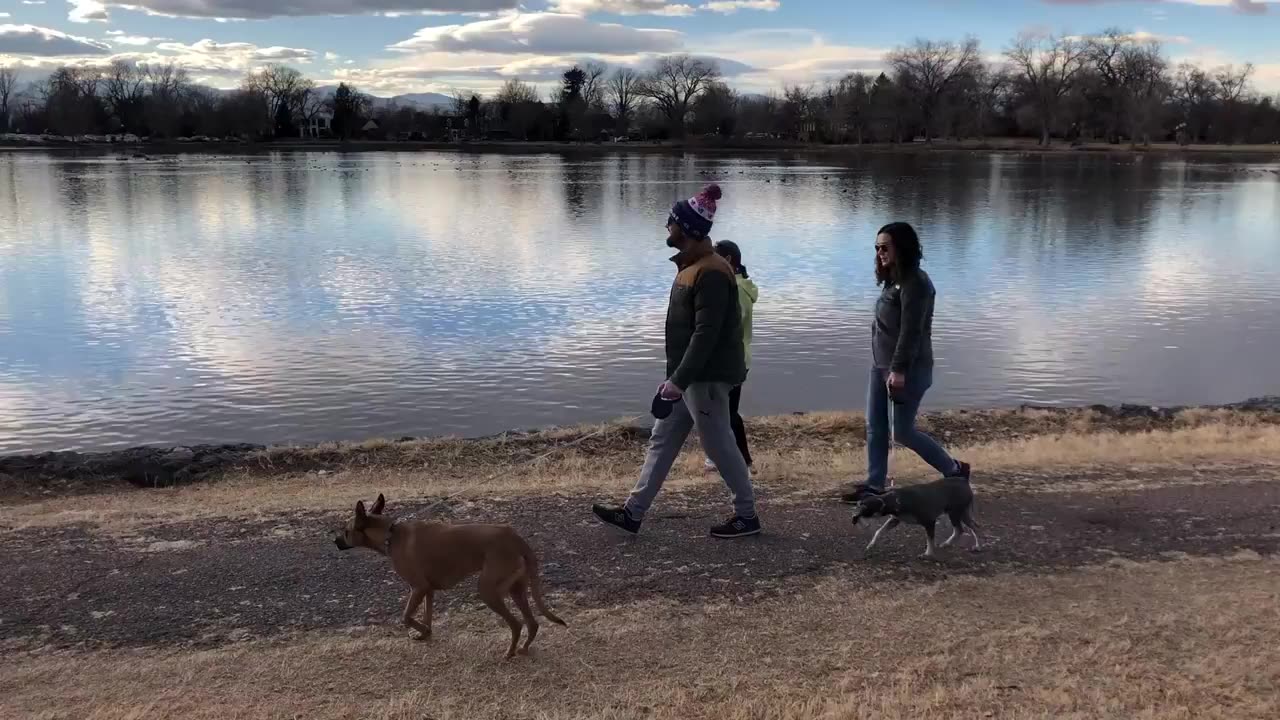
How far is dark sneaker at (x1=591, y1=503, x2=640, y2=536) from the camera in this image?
5469 mm

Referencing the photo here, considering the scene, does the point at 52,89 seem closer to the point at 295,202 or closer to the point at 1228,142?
the point at 295,202

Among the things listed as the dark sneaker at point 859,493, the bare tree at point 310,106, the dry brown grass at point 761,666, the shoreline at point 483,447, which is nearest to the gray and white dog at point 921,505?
the dry brown grass at point 761,666

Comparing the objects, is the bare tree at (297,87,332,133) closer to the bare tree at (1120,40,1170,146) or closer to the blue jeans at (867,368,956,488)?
the bare tree at (1120,40,1170,146)

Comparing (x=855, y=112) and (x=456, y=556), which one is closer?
(x=456, y=556)

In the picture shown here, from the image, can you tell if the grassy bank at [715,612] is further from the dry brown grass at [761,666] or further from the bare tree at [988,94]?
the bare tree at [988,94]

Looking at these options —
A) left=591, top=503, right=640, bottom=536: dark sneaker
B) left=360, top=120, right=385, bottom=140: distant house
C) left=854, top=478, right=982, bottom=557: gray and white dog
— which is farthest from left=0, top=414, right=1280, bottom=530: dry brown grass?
left=360, top=120, right=385, bottom=140: distant house

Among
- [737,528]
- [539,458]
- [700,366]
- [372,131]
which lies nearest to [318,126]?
[372,131]

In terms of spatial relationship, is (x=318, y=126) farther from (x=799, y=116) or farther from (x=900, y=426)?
(x=900, y=426)

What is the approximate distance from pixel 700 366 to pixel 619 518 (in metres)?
1.01

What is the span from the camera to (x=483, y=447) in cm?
930

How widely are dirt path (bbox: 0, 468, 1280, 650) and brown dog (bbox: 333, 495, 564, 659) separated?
19.4 inches

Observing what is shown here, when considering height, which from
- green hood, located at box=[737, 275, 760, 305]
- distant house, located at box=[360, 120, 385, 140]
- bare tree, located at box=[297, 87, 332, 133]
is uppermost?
bare tree, located at box=[297, 87, 332, 133]

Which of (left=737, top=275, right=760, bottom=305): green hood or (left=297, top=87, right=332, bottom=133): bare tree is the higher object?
(left=297, top=87, right=332, bottom=133): bare tree

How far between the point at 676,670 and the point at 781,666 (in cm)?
41
